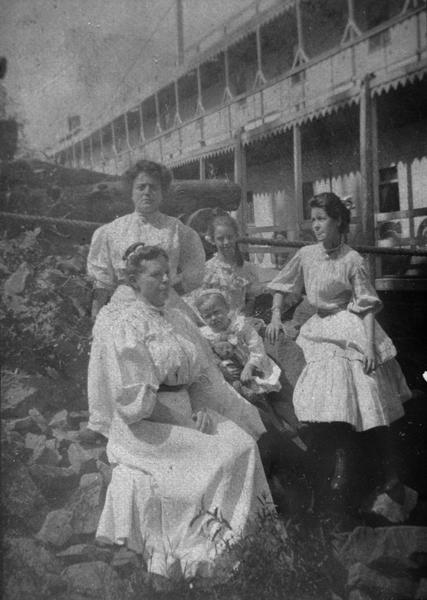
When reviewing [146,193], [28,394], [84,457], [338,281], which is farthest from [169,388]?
[338,281]

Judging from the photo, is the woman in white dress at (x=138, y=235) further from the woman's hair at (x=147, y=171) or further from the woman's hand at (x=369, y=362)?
the woman's hand at (x=369, y=362)

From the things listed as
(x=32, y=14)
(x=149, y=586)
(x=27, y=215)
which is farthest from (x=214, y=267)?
(x=149, y=586)

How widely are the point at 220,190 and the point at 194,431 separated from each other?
3.56 meters

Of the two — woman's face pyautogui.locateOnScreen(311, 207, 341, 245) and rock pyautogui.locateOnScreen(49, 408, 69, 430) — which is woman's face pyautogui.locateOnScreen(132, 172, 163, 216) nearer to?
woman's face pyautogui.locateOnScreen(311, 207, 341, 245)

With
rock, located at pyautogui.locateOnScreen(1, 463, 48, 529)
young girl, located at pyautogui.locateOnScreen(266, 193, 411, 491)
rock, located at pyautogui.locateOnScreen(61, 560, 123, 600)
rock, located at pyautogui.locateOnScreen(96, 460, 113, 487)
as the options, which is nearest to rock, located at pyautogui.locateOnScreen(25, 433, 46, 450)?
rock, located at pyautogui.locateOnScreen(1, 463, 48, 529)

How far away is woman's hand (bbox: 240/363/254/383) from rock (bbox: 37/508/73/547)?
4.22 feet

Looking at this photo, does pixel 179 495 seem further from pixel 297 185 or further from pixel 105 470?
pixel 297 185

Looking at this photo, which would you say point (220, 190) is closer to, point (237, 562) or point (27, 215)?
point (27, 215)

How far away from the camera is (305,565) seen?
266 cm

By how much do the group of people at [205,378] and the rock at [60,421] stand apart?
0.71ft

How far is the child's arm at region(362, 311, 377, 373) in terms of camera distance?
136 inches

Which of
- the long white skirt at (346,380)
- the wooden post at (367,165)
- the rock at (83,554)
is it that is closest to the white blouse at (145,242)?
the long white skirt at (346,380)

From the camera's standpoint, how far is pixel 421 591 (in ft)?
8.51

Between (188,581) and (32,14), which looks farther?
(32,14)
